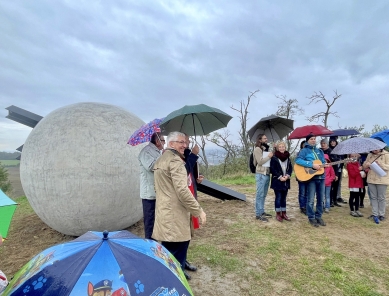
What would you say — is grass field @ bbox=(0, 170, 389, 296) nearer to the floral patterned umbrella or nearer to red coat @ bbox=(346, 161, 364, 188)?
A: red coat @ bbox=(346, 161, 364, 188)

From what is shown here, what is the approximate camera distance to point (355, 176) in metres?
6.02

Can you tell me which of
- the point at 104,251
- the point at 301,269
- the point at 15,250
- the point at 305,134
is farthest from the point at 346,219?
the point at 15,250

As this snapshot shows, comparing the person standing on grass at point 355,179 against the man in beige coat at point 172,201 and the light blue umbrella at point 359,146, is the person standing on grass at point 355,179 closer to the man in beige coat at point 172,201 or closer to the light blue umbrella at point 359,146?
the light blue umbrella at point 359,146

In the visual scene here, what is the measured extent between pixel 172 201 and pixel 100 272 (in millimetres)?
1616

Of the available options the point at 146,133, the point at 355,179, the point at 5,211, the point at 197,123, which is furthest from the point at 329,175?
the point at 5,211

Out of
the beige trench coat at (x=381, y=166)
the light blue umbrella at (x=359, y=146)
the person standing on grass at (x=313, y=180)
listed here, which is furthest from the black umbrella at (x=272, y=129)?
the beige trench coat at (x=381, y=166)

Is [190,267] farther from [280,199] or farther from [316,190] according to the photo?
[316,190]

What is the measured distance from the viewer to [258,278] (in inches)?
138

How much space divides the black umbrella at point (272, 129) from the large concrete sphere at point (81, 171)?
282 centimetres

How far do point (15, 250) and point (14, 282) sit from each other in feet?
13.1

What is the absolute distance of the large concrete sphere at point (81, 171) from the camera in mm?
4266

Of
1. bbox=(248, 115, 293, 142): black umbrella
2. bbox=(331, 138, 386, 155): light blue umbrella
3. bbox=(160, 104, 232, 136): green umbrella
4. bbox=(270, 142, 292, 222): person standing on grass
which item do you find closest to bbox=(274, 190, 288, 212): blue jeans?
bbox=(270, 142, 292, 222): person standing on grass

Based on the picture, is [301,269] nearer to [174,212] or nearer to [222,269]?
[222,269]

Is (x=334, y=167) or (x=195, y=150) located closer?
(x=195, y=150)
